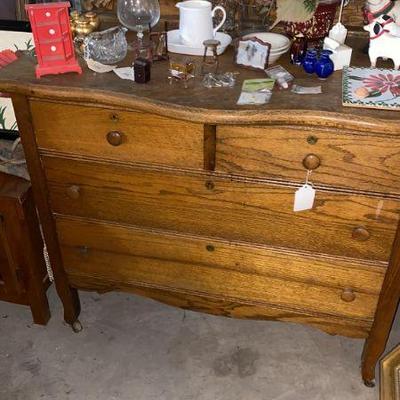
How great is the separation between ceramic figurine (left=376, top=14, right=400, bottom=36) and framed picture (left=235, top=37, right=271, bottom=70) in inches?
13.9

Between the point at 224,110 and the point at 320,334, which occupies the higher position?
the point at 224,110

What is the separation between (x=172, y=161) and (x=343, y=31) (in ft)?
2.29

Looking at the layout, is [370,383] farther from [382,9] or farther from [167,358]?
[382,9]

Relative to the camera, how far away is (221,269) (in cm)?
191

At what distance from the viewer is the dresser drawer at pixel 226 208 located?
65.2 inches

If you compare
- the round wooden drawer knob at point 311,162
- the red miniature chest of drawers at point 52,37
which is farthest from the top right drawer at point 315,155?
the red miniature chest of drawers at point 52,37

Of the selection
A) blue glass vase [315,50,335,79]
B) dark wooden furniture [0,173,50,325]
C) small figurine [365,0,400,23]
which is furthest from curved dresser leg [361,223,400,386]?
dark wooden furniture [0,173,50,325]

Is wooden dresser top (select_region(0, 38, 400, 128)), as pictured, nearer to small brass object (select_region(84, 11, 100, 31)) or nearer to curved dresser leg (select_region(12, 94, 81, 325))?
curved dresser leg (select_region(12, 94, 81, 325))

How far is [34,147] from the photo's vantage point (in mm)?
1778

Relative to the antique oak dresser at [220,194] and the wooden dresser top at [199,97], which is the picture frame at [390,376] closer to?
the antique oak dresser at [220,194]

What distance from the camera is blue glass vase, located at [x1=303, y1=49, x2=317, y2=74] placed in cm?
165

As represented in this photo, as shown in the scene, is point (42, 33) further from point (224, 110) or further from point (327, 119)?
point (327, 119)

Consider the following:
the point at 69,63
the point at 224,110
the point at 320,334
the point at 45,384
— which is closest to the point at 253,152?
the point at 224,110

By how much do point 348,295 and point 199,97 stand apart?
33.8 inches
